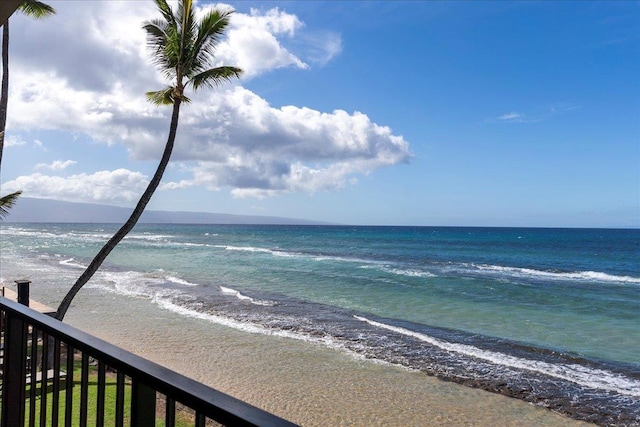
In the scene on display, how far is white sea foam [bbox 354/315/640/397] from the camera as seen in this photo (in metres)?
9.40

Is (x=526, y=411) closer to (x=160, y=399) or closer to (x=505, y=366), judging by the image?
(x=505, y=366)

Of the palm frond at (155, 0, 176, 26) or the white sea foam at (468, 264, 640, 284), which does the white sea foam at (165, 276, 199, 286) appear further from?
the white sea foam at (468, 264, 640, 284)

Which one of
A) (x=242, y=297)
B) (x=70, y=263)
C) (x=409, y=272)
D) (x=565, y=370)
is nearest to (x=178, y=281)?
(x=242, y=297)

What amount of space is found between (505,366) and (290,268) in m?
20.2

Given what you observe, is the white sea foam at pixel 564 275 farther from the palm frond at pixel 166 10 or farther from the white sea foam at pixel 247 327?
the palm frond at pixel 166 10

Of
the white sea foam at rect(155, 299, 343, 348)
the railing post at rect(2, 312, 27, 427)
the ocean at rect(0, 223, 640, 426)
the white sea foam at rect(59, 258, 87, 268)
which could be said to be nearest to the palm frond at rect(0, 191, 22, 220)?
the ocean at rect(0, 223, 640, 426)

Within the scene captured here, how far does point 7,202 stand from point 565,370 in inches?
509

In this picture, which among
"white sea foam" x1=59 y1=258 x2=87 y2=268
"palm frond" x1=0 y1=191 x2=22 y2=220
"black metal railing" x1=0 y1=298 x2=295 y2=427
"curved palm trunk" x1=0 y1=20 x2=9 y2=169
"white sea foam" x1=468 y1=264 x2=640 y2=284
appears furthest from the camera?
"white sea foam" x1=59 y1=258 x2=87 y2=268

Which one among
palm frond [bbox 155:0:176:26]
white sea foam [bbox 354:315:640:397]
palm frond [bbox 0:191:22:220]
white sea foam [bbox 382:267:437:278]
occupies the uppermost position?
palm frond [bbox 155:0:176:26]

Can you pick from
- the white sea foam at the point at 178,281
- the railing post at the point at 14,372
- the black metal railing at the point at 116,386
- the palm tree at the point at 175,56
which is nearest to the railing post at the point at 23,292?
the palm tree at the point at 175,56

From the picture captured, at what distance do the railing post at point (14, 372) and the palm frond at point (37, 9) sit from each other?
11194 mm

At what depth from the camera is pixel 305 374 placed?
9.70m

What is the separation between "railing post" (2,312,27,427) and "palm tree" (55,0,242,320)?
24.0 ft

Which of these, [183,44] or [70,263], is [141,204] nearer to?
[183,44]
